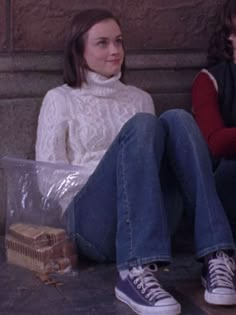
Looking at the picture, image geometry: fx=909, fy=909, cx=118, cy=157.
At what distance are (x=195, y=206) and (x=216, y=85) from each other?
1.05m

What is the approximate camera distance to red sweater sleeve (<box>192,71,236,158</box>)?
14.7ft

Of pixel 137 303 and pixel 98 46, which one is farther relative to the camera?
pixel 98 46

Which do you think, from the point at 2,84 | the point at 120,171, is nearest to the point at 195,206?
the point at 120,171

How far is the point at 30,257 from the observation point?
4.21 meters

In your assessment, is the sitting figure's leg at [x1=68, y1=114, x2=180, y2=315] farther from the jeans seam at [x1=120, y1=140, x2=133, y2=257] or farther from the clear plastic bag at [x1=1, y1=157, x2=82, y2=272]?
the clear plastic bag at [x1=1, y1=157, x2=82, y2=272]

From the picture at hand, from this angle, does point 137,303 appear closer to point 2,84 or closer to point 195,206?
point 195,206

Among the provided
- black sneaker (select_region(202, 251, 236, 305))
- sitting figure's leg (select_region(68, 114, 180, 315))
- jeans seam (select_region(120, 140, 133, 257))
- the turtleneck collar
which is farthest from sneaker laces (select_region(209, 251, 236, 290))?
the turtleneck collar

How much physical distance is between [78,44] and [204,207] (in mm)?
1241

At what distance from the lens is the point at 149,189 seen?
12.2ft

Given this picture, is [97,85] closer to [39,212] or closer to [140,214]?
[39,212]

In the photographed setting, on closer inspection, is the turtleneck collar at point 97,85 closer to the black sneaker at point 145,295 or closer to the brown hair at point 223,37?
the brown hair at point 223,37

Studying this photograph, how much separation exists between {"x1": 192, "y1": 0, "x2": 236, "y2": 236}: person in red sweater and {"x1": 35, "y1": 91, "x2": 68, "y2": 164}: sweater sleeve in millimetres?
727

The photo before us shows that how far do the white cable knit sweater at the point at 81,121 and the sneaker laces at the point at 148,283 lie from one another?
729 millimetres

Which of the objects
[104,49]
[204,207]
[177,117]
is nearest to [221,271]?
[204,207]
